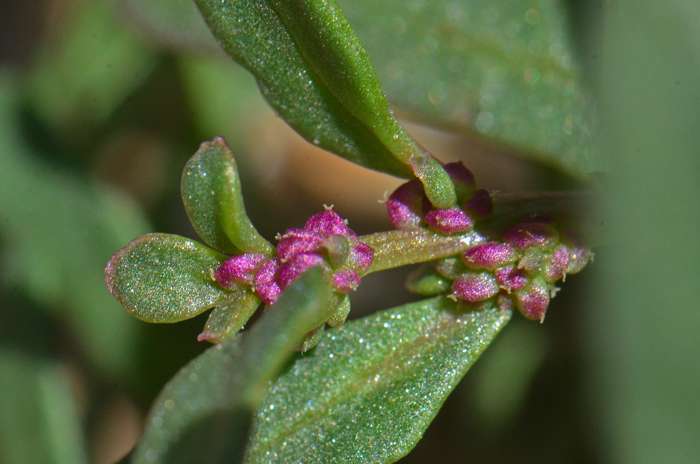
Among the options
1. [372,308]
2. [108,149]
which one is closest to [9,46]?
[108,149]

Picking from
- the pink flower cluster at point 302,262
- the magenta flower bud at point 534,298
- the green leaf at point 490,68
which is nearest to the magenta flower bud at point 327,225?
the pink flower cluster at point 302,262

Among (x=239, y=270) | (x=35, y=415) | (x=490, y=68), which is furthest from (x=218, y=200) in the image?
(x=35, y=415)

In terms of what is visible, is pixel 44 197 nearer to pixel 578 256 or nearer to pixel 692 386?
pixel 578 256

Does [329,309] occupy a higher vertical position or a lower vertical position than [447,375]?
higher

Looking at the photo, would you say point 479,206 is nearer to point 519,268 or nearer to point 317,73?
point 519,268

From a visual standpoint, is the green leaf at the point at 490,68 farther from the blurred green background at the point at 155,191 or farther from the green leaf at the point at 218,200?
the green leaf at the point at 218,200

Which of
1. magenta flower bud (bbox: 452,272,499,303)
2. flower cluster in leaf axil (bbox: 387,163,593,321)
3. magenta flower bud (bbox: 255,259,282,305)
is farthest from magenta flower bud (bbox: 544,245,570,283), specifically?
magenta flower bud (bbox: 255,259,282,305)

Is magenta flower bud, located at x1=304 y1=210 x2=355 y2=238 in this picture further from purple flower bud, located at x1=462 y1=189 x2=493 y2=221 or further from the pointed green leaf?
purple flower bud, located at x1=462 y1=189 x2=493 y2=221
